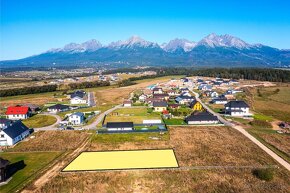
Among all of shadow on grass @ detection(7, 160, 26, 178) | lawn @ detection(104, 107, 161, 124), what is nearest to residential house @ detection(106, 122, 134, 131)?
lawn @ detection(104, 107, 161, 124)

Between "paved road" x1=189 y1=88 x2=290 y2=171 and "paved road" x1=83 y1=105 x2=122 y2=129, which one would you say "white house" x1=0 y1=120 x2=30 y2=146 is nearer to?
"paved road" x1=83 y1=105 x2=122 y2=129

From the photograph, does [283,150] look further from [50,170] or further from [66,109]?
[66,109]

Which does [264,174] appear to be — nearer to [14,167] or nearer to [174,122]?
[174,122]

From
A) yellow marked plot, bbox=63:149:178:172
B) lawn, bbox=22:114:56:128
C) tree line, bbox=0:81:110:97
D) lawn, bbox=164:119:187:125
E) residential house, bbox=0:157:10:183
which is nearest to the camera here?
residential house, bbox=0:157:10:183

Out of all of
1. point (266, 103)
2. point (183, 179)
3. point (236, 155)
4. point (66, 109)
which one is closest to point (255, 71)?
point (266, 103)

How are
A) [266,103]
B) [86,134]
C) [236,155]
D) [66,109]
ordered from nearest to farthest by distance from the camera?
[236,155] → [86,134] → [66,109] → [266,103]

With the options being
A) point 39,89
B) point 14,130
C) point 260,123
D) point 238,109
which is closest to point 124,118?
point 14,130

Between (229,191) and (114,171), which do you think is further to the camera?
(114,171)
